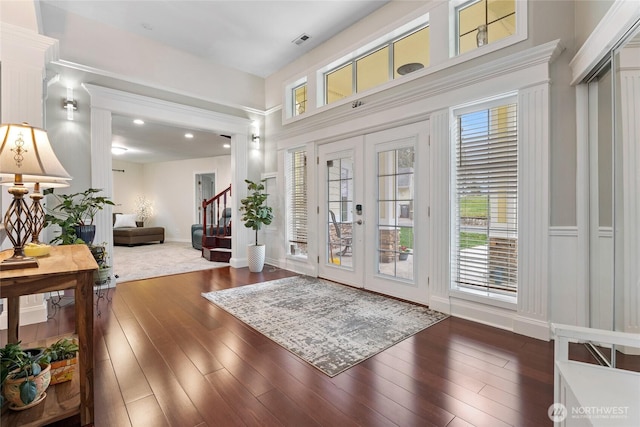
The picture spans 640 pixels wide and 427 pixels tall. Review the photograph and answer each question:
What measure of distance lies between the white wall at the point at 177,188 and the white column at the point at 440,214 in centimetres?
684

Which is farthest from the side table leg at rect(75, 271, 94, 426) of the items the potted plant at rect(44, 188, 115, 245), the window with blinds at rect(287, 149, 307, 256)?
the window with blinds at rect(287, 149, 307, 256)

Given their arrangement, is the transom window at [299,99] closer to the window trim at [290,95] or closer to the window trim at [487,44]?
the window trim at [290,95]

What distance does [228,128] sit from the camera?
16.7 feet

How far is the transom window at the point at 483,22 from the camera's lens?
2.68 m

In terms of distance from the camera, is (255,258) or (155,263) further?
(155,263)

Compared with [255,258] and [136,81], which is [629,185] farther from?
[136,81]

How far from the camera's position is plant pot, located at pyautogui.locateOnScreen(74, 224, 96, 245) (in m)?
3.41

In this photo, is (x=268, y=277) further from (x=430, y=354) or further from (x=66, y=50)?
(x=66, y=50)

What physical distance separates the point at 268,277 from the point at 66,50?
3924mm

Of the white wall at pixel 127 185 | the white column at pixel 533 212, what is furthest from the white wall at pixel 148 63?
the white wall at pixel 127 185

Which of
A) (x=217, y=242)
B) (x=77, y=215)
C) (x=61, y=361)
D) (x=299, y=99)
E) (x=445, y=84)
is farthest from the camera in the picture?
(x=217, y=242)

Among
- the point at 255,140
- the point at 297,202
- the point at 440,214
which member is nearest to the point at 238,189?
the point at 255,140

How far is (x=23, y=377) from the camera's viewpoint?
4.48 feet

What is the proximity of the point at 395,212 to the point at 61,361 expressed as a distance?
122 inches
